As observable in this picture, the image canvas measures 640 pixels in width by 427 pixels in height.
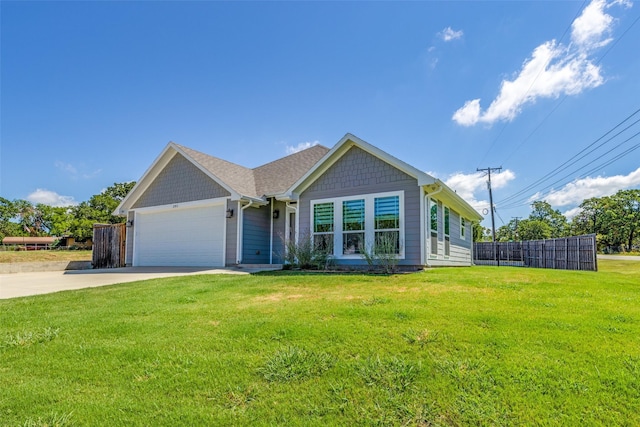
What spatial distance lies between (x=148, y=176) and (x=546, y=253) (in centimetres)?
2077

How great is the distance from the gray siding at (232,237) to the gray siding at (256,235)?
0.30 metres

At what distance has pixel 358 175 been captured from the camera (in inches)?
438

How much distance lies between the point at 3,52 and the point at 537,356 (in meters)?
19.8

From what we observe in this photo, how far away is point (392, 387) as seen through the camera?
268 cm

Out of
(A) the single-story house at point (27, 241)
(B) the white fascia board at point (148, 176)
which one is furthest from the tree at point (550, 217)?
(A) the single-story house at point (27, 241)

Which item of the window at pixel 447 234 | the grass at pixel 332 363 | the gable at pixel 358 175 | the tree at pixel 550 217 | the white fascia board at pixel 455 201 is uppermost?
the tree at pixel 550 217

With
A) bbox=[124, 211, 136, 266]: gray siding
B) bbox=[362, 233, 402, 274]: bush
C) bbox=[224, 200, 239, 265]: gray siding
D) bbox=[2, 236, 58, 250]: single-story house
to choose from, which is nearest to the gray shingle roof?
bbox=[224, 200, 239, 265]: gray siding

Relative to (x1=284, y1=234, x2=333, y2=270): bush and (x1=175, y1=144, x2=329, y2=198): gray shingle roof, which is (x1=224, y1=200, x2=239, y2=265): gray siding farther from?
(x1=284, y1=234, x2=333, y2=270): bush

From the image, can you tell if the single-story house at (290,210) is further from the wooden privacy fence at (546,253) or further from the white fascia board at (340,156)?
the wooden privacy fence at (546,253)

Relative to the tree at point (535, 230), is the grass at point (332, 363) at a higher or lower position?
lower

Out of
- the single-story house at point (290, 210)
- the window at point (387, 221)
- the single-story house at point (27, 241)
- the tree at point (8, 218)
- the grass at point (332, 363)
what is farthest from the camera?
the tree at point (8, 218)

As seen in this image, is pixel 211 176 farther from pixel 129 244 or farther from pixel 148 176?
pixel 129 244

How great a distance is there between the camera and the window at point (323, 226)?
11453 millimetres

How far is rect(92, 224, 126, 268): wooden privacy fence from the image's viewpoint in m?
16.4
